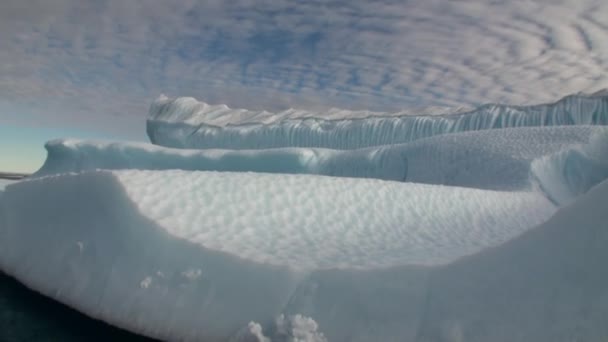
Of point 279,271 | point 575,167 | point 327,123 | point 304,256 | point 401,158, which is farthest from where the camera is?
point 327,123

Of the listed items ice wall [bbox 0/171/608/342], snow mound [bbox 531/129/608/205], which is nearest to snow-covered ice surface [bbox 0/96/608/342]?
ice wall [bbox 0/171/608/342]

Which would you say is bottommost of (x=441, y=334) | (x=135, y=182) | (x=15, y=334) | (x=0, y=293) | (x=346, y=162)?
(x=346, y=162)

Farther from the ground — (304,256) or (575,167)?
(304,256)

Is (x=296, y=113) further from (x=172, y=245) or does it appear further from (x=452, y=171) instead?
(x=172, y=245)

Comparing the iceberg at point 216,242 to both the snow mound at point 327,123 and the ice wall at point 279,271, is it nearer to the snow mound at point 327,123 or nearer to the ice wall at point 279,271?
the ice wall at point 279,271

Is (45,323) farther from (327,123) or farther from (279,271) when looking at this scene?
(327,123)

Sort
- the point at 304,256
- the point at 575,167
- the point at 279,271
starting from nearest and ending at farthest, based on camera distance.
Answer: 1. the point at 279,271
2. the point at 304,256
3. the point at 575,167

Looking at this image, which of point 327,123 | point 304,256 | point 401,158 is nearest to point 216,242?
point 304,256

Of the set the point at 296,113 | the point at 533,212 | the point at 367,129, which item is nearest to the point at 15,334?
the point at 533,212
